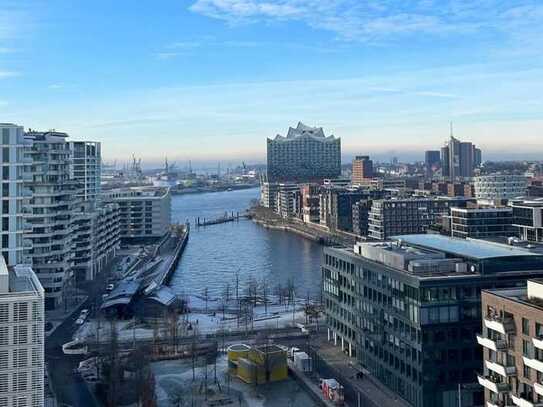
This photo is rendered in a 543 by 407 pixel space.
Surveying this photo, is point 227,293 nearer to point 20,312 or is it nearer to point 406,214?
point 20,312

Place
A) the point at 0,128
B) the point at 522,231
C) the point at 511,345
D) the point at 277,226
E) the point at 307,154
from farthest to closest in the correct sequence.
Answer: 1. the point at 307,154
2. the point at 277,226
3. the point at 522,231
4. the point at 0,128
5. the point at 511,345

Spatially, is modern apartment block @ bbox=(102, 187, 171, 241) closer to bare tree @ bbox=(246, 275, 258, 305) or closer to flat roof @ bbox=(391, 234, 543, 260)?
bare tree @ bbox=(246, 275, 258, 305)

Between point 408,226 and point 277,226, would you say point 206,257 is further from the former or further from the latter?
point 277,226

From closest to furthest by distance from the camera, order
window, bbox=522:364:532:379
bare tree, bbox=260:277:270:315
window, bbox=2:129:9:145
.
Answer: window, bbox=522:364:532:379, window, bbox=2:129:9:145, bare tree, bbox=260:277:270:315

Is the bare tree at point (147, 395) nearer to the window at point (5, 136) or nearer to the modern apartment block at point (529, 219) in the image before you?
the window at point (5, 136)

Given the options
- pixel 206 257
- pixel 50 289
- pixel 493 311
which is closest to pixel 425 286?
pixel 493 311

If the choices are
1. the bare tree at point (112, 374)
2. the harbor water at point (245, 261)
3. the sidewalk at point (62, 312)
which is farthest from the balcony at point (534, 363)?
the harbor water at point (245, 261)

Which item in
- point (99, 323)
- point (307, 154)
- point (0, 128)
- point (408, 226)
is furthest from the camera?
point (307, 154)

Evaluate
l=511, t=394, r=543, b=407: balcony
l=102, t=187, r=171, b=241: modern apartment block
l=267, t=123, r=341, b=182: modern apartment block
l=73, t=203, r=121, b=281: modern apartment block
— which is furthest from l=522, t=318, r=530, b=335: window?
l=267, t=123, r=341, b=182: modern apartment block
